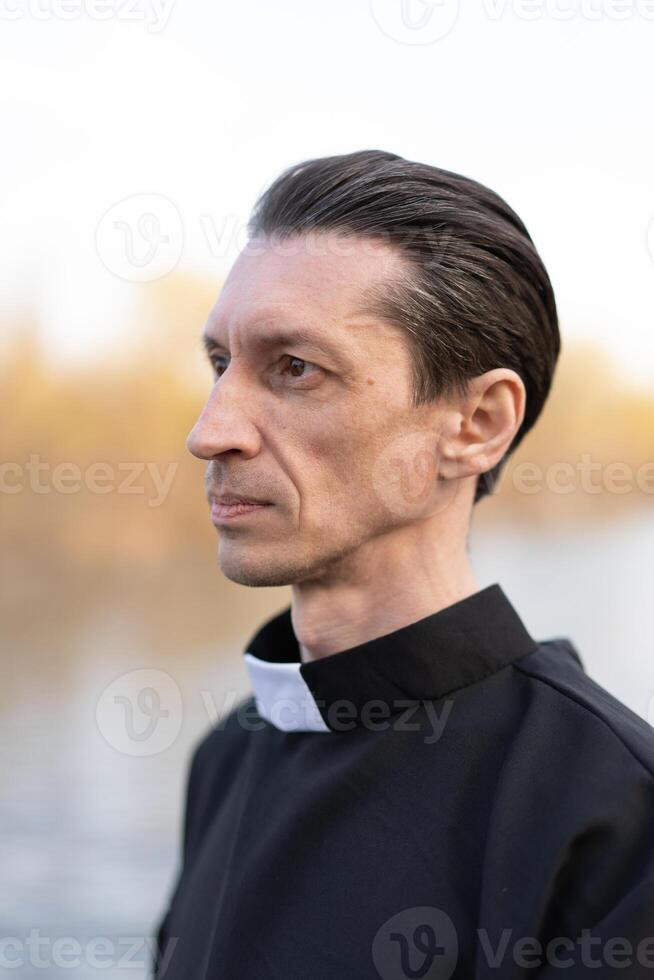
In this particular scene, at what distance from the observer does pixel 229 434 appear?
170cm

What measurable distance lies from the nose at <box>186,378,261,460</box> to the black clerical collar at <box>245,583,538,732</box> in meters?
0.35

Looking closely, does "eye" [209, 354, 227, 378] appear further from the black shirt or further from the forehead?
the black shirt

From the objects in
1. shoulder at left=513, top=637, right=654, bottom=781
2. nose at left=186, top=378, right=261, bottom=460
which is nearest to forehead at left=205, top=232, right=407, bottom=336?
nose at left=186, top=378, right=261, bottom=460

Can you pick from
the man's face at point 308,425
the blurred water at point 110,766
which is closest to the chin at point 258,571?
the man's face at point 308,425

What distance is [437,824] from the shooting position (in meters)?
1.56

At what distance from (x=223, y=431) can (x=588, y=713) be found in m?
0.65

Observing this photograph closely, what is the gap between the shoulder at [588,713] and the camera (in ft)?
4.82

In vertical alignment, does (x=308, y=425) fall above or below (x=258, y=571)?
above

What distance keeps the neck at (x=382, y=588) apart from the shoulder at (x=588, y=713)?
0.56 ft

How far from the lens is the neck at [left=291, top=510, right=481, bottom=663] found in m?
1.77

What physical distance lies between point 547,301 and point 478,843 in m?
0.89

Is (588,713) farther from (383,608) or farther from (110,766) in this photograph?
(110,766)

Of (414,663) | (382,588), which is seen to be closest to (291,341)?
(382,588)

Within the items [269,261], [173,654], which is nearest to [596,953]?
[269,261]
